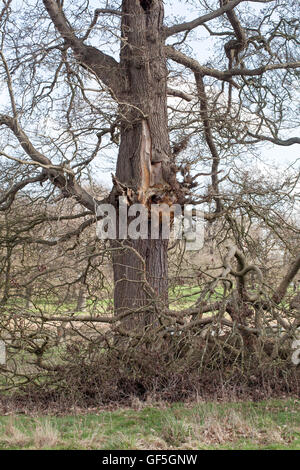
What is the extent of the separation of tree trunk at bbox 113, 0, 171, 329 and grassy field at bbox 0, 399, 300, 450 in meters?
3.20

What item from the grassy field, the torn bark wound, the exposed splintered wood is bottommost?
the grassy field

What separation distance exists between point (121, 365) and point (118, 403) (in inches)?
20.6

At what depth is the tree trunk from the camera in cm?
1055

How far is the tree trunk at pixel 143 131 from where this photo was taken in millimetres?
10547

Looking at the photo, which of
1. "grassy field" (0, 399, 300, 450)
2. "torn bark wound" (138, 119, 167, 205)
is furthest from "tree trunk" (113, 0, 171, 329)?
"grassy field" (0, 399, 300, 450)

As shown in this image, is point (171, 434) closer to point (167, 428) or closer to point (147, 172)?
point (167, 428)

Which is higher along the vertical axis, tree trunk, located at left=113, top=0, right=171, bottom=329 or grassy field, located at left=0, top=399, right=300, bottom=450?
tree trunk, located at left=113, top=0, right=171, bottom=329

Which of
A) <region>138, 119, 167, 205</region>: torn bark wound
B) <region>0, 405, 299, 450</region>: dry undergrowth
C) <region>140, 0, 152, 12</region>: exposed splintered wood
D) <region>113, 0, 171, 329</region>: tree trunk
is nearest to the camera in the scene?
<region>0, 405, 299, 450</region>: dry undergrowth

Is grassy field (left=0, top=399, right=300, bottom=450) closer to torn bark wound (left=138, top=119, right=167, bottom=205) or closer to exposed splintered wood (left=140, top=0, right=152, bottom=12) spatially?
torn bark wound (left=138, top=119, right=167, bottom=205)

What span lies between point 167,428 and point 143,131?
6.12 m

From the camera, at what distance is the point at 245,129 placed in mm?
12250

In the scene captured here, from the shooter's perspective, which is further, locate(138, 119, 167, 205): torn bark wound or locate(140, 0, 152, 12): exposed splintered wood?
locate(140, 0, 152, 12): exposed splintered wood

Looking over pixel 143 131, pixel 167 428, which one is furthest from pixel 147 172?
pixel 167 428
